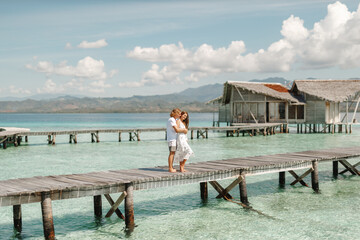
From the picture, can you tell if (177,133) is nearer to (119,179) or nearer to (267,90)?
(119,179)

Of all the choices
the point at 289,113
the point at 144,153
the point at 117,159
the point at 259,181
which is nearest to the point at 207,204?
the point at 259,181

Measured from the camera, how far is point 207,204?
11.2 meters

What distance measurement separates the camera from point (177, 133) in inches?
366

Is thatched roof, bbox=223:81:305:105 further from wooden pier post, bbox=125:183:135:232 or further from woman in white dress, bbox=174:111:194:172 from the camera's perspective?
wooden pier post, bbox=125:183:135:232

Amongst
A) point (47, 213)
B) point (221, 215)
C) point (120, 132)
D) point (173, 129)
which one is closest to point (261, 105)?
point (120, 132)

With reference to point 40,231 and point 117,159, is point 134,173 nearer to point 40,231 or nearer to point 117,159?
point 40,231

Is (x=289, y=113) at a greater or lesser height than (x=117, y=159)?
greater

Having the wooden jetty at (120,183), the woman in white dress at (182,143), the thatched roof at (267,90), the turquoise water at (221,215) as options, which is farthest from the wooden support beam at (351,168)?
the thatched roof at (267,90)

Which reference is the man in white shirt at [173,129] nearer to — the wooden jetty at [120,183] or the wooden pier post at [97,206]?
the wooden jetty at [120,183]

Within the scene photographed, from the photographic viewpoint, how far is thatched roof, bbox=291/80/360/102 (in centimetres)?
3762

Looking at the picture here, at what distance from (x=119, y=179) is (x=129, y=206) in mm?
616

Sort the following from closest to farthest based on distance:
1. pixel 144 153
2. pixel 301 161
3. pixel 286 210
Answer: pixel 286 210
pixel 301 161
pixel 144 153

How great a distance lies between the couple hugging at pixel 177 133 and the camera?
359 inches

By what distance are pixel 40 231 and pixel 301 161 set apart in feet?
24.2
